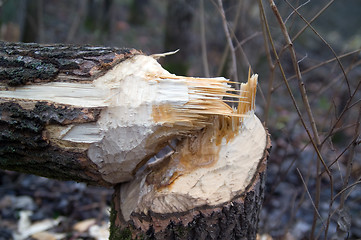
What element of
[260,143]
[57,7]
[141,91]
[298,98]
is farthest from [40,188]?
[57,7]

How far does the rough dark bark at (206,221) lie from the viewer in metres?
1.35

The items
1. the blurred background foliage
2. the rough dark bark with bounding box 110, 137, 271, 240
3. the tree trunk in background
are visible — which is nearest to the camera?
the rough dark bark with bounding box 110, 137, 271, 240

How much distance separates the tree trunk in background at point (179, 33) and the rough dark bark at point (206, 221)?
11.9 feet

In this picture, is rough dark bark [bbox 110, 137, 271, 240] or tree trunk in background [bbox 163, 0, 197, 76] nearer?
rough dark bark [bbox 110, 137, 271, 240]

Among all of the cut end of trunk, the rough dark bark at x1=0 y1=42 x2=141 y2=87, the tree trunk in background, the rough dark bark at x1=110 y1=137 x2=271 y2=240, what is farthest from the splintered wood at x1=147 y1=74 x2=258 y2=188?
the tree trunk in background

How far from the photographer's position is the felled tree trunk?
4.49ft

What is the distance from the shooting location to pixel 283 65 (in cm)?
286

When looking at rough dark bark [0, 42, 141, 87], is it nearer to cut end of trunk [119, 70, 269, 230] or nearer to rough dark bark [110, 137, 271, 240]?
cut end of trunk [119, 70, 269, 230]

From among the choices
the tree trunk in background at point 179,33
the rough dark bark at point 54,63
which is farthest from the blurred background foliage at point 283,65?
the rough dark bark at point 54,63

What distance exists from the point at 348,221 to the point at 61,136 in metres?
1.41

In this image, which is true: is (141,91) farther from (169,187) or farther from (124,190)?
(124,190)

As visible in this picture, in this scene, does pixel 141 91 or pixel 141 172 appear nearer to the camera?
pixel 141 91

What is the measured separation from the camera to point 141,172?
165cm

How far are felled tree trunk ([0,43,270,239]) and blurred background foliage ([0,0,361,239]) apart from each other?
36 cm
